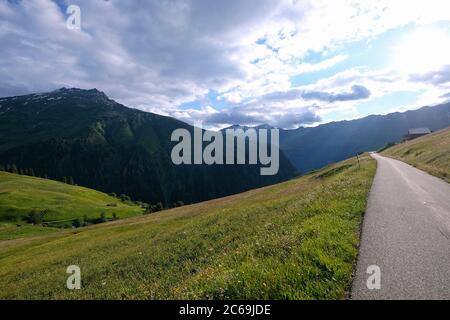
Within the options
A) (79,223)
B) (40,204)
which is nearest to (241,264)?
(79,223)

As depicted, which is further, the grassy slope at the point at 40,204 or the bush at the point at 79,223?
the bush at the point at 79,223

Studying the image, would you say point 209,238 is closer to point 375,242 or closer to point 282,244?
point 282,244

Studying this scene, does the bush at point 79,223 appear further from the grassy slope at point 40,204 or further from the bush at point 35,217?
the bush at point 35,217

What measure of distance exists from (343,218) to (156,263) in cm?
1170

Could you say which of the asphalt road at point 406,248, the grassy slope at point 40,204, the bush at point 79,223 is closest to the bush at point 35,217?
the grassy slope at point 40,204

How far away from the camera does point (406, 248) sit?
12.6m

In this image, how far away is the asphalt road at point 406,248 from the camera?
30.1 ft

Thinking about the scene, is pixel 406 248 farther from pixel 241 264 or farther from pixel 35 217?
pixel 35 217

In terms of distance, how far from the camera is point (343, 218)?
17281mm

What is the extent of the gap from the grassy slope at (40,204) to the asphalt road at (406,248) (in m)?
121

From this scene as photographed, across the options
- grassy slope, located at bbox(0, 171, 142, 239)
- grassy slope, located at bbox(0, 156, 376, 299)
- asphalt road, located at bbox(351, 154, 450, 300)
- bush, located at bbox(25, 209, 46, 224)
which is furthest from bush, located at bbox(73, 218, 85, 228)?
asphalt road, located at bbox(351, 154, 450, 300)

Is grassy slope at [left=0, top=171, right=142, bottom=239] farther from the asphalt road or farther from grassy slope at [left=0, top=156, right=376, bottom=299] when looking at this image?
the asphalt road
